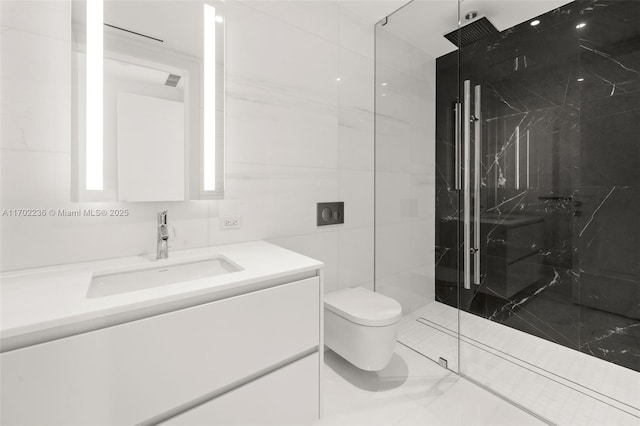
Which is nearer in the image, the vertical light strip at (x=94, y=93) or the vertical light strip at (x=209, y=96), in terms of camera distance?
the vertical light strip at (x=94, y=93)

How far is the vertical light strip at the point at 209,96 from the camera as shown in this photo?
1352 mm

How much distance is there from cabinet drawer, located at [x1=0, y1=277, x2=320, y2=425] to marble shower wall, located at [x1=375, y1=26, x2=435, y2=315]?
125 centimetres

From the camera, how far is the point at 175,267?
1168mm

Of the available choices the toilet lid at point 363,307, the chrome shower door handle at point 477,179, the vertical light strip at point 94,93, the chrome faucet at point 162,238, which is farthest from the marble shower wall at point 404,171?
the vertical light strip at point 94,93

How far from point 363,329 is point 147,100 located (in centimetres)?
148

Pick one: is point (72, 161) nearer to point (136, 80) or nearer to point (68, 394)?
point (136, 80)

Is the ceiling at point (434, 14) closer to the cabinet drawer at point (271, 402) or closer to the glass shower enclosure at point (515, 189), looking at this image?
the glass shower enclosure at point (515, 189)

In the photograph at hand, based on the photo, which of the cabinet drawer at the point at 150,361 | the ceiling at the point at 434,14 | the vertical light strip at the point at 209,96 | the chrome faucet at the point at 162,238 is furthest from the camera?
the ceiling at the point at 434,14

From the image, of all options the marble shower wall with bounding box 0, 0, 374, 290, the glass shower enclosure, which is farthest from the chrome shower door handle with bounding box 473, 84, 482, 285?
the marble shower wall with bounding box 0, 0, 374, 290

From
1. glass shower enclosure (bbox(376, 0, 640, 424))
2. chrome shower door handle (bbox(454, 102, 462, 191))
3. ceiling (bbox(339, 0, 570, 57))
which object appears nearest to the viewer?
glass shower enclosure (bbox(376, 0, 640, 424))

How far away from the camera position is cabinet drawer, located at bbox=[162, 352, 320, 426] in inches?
34.6

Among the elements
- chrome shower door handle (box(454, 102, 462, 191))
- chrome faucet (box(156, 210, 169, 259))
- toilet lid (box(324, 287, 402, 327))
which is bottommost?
toilet lid (box(324, 287, 402, 327))

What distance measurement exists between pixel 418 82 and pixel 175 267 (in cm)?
195

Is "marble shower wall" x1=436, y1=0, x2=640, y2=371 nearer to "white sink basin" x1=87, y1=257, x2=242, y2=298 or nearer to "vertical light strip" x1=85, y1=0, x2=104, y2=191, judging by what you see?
"white sink basin" x1=87, y1=257, x2=242, y2=298
